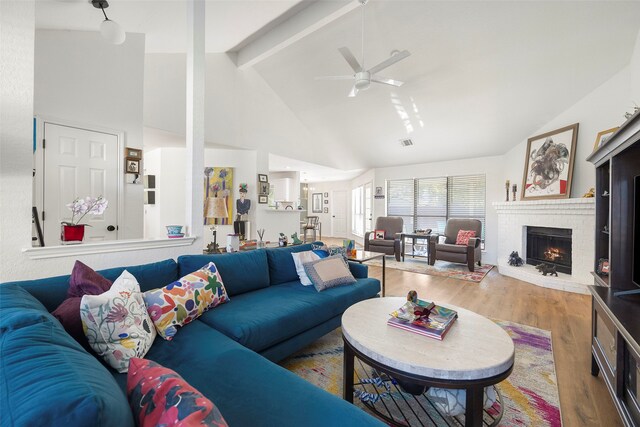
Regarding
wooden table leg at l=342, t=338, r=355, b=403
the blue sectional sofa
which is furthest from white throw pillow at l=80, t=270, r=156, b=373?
wooden table leg at l=342, t=338, r=355, b=403

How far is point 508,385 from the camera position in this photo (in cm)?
188

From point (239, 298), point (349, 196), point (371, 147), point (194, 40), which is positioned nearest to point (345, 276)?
point (239, 298)

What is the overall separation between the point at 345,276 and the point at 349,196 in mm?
8046

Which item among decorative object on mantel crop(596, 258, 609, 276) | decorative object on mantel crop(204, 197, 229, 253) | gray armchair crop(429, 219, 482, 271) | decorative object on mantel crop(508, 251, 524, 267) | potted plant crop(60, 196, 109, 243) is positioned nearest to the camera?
potted plant crop(60, 196, 109, 243)

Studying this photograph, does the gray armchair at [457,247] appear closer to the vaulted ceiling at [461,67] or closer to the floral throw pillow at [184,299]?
the vaulted ceiling at [461,67]

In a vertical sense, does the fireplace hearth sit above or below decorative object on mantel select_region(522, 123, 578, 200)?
below

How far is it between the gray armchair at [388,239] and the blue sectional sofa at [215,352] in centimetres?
352

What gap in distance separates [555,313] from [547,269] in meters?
1.54

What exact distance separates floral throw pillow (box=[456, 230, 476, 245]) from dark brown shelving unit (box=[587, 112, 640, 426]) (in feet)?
11.0

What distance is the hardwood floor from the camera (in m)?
1.69

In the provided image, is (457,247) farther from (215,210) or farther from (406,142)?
(215,210)

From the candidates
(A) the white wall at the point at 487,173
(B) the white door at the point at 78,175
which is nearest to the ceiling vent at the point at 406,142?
(A) the white wall at the point at 487,173

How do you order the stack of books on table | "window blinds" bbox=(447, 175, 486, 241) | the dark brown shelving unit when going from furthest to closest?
"window blinds" bbox=(447, 175, 486, 241) < the stack of books on table < the dark brown shelving unit

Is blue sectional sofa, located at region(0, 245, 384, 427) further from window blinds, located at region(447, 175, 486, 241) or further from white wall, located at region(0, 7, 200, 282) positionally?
window blinds, located at region(447, 175, 486, 241)
